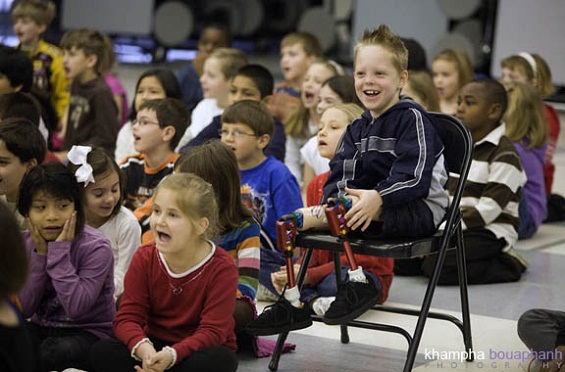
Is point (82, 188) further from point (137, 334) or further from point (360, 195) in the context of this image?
point (360, 195)

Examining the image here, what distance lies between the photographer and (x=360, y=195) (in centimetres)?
363

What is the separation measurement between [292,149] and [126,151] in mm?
1007

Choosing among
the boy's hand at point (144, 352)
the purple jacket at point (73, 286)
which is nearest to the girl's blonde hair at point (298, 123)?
the purple jacket at point (73, 286)

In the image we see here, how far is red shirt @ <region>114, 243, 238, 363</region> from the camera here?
3.56 meters

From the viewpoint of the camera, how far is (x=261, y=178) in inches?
195

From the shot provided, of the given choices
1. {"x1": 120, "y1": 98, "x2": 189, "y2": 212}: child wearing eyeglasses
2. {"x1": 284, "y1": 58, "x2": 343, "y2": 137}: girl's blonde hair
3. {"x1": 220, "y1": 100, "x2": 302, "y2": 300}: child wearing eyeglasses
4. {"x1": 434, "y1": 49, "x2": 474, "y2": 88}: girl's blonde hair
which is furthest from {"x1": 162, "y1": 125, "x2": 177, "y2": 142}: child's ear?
{"x1": 434, "y1": 49, "x2": 474, "y2": 88}: girl's blonde hair

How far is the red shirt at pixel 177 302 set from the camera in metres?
3.56

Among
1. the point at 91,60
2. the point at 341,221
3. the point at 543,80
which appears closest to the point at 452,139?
the point at 341,221

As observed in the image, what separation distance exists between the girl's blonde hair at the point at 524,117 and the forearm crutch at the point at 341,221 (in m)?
3.15

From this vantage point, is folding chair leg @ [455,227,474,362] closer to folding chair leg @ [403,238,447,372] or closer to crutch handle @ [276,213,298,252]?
folding chair leg @ [403,238,447,372]

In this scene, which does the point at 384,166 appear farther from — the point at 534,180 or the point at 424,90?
the point at 534,180

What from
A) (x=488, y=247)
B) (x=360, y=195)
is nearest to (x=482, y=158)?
(x=488, y=247)

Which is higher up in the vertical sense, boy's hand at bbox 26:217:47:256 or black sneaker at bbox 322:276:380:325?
boy's hand at bbox 26:217:47:256

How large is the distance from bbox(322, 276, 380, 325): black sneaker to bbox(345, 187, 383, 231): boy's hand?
19 cm
